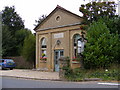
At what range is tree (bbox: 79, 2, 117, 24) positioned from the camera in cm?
1988

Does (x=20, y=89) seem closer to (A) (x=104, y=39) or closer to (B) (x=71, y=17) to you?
(A) (x=104, y=39)

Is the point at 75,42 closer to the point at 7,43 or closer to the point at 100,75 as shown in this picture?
the point at 100,75

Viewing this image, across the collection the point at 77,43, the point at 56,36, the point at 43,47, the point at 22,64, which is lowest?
the point at 22,64

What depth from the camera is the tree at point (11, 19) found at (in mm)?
44772

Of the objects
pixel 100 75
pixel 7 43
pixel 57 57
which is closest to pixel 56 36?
pixel 57 57

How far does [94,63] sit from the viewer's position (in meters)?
17.6

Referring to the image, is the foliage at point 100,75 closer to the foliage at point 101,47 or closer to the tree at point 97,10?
the foliage at point 101,47

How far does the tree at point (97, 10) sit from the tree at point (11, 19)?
2692cm

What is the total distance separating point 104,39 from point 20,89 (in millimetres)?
8762

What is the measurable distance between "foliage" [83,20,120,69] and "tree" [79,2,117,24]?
212cm

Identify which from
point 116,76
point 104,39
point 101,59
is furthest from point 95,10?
point 116,76

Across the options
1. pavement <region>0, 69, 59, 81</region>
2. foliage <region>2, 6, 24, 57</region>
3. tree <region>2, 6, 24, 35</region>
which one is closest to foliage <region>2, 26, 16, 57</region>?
foliage <region>2, 6, 24, 57</region>

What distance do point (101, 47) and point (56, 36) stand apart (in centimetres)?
776

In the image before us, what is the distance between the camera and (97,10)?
19.8m
